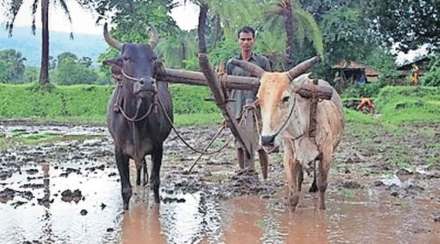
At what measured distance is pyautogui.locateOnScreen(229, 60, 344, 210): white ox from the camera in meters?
6.72

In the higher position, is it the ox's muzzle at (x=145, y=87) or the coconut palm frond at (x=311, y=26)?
the coconut palm frond at (x=311, y=26)

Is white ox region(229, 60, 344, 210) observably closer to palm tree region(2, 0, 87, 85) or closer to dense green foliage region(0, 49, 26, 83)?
palm tree region(2, 0, 87, 85)

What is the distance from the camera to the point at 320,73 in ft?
144

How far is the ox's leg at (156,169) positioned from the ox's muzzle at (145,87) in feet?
3.89

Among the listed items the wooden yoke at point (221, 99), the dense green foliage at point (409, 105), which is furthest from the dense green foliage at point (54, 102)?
the wooden yoke at point (221, 99)

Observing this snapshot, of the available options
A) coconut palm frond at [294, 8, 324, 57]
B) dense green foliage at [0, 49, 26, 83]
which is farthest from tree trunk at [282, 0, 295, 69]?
dense green foliage at [0, 49, 26, 83]

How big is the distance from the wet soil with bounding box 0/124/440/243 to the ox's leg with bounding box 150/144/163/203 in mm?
182

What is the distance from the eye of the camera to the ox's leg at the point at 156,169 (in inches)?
322

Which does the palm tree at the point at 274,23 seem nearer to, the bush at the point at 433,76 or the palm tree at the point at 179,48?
the bush at the point at 433,76

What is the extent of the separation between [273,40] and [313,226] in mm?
31544

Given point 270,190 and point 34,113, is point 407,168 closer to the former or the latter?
point 270,190

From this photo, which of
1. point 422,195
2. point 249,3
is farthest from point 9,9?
point 422,195

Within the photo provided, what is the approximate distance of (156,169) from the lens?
833 centimetres

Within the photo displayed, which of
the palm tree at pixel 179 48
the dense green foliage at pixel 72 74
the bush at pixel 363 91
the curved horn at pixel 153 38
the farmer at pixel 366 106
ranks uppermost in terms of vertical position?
the palm tree at pixel 179 48
